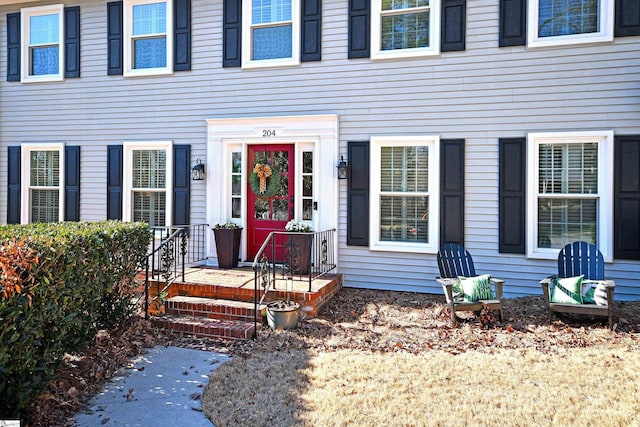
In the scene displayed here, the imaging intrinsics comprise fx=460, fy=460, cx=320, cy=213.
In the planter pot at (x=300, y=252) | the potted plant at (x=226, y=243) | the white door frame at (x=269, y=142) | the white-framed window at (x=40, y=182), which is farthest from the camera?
the white-framed window at (x=40, y=182)

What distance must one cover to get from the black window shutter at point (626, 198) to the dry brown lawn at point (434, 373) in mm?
781

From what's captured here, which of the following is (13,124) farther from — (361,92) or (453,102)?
(453,102)

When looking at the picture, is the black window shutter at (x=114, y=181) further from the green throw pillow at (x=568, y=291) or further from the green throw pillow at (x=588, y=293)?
the green throw pillow at (x=588, y=293)

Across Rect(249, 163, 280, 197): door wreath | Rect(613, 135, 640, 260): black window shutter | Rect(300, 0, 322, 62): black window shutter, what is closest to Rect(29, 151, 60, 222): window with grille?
Rect(249, 163, 280, 197): door wreath

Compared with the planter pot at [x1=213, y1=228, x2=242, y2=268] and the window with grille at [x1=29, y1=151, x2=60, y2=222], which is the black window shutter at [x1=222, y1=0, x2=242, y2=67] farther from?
the window with grille at [x1=29, y1=151, x2=60, y2=222]

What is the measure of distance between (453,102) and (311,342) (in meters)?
4.06

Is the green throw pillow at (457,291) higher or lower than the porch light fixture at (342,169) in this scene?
lower

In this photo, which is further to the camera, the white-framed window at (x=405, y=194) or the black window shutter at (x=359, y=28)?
the black window shutter at (x=359, y=28)

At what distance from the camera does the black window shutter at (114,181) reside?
8.24 meters

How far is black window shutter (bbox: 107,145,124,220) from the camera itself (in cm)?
824

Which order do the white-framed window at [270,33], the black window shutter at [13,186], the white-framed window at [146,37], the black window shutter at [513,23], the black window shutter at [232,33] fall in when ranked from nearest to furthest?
1. the black window shutter at [513,23]
2. the white-framed window at [270,33]
3. the black window shutter at [232,33]
4. the white-framed window at [146,37]
5. the black window shutter at [13,186]

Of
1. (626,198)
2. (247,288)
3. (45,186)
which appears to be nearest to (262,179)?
(247,288)

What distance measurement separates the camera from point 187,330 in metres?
5.35

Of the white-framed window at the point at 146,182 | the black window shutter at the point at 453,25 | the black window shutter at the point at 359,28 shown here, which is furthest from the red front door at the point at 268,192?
the black window shutter at the point at 453,25
